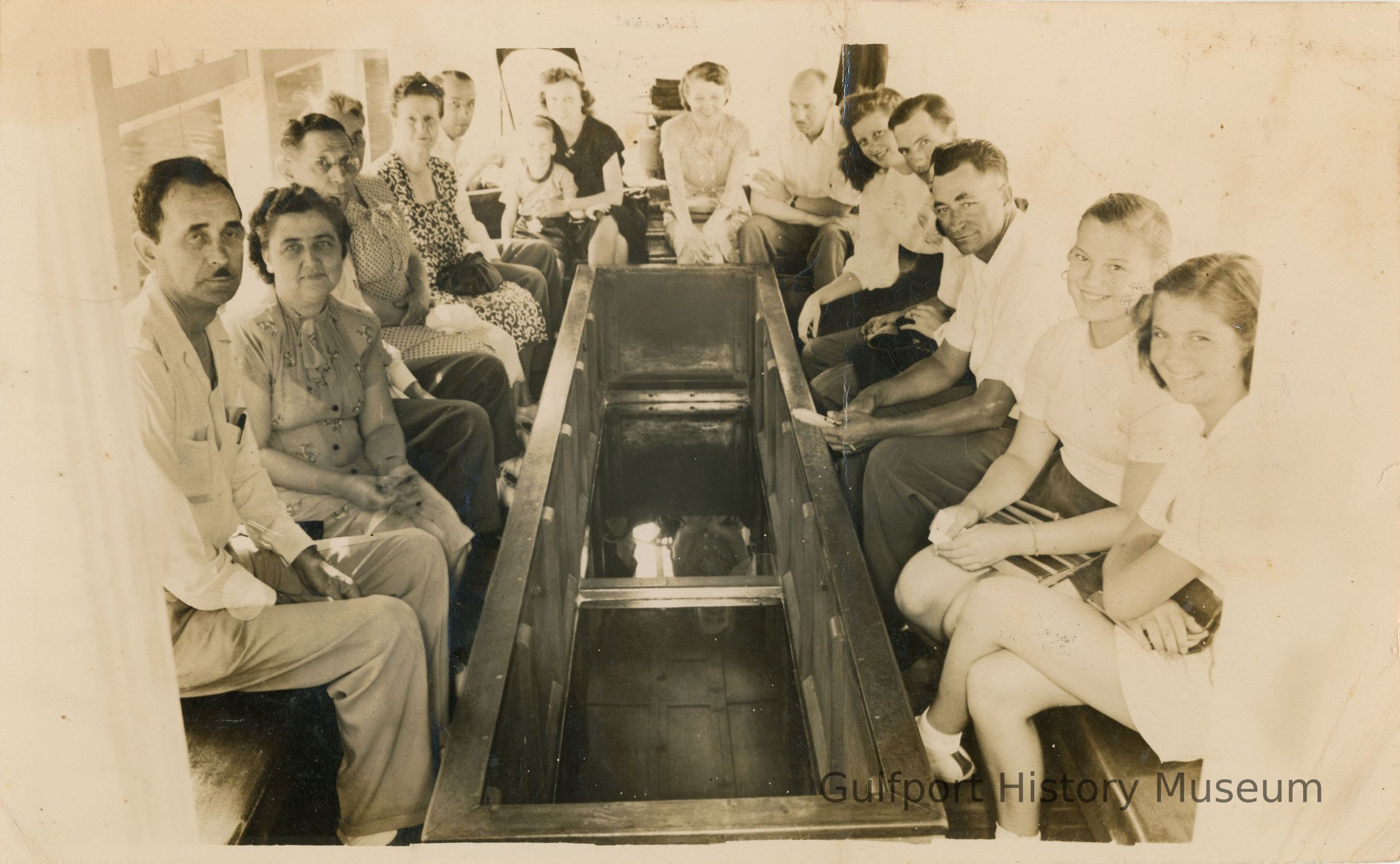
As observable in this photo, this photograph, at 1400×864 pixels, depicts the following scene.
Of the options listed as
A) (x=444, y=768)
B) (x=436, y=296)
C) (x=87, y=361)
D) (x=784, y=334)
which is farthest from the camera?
(x=784, y=334)

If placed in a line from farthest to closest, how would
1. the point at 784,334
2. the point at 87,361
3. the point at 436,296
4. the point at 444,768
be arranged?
1. the point at 784,334
2. the point at 436,296
3. the point at 87,361
4. the point at 444,768

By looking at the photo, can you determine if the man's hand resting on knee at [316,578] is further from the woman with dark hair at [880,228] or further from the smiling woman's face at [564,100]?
the woman with dark hair at [880,228]

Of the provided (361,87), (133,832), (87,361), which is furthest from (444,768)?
(361,87)

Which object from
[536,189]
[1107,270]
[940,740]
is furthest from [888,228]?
[940,740]

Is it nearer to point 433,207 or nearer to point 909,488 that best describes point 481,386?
point 433,207

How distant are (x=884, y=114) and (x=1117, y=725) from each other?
1.50 metres

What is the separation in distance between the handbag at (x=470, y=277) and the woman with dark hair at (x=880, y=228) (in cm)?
80

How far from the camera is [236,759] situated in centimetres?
254

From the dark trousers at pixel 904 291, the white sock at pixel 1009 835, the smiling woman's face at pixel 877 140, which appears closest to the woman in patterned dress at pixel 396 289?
the dark trousers at pixel 904 291

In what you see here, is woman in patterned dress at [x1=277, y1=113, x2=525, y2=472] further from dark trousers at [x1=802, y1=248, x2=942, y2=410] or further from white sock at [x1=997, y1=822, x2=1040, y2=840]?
white sock at [x1=997, y1=822, x2=1040, y2=840]

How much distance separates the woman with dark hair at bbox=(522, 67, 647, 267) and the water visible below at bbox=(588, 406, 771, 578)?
53 cm

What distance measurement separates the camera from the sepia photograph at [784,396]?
2.37 metres

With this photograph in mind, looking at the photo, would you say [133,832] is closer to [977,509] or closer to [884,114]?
[977,509]

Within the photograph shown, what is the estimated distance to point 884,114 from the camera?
8.10ft
